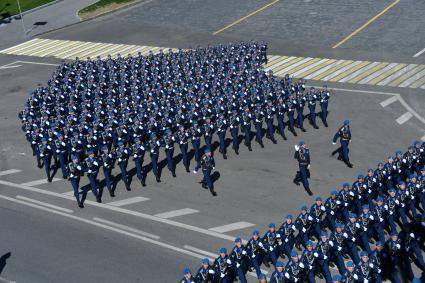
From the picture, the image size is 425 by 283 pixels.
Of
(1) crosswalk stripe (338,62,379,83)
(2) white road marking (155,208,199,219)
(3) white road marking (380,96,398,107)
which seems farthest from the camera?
(1) crosswalk stripe (338,62,379,83)

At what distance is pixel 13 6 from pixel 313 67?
33.5m

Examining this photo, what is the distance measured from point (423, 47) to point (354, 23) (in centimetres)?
715

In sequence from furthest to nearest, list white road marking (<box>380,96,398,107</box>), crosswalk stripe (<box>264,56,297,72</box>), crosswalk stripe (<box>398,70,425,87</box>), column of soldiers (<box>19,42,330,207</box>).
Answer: crosswalk stripe (<box>264,56,297,72</box>) < crosswalk stripe (<box>398,70,425,87</box>) < white road marking (<box>380,96,398,107</box>) < column of soldiers (<box>19,42,330,207</box>)

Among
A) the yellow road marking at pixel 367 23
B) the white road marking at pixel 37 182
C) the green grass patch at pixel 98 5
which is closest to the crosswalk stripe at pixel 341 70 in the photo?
the yellow road marking at pixel 367 23

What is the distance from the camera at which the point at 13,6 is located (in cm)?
6253

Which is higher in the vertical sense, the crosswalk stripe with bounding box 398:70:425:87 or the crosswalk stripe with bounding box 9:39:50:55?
the crosswalk stripe with bounding box 9:39:50:55

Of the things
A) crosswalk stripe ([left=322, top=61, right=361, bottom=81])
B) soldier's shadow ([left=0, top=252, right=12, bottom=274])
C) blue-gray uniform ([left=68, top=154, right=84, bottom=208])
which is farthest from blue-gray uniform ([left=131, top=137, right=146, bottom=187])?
crosswalk stripe ([left=322, top=61, right=361, bottom=81])

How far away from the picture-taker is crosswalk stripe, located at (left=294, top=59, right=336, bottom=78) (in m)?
41.5

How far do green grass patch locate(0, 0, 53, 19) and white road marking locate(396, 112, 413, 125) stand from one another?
39.7 m

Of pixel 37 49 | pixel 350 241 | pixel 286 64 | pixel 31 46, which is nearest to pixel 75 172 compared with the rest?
pixel 350 241

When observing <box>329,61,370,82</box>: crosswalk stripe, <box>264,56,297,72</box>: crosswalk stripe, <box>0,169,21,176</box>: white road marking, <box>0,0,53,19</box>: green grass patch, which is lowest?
<box>329,61,370,82</box>: crosswalk stripe

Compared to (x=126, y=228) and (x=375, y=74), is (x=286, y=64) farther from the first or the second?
(x=126, y=228)

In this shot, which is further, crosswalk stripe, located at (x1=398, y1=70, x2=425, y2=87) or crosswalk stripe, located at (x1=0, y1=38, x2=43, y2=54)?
crosswalk stripe, located at (x1=0, y1=38, x2=43, y2=54)

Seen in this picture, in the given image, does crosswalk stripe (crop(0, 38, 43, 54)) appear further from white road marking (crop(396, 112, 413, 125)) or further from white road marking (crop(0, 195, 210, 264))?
white road marking (crop(396, 112, 413, 125))
